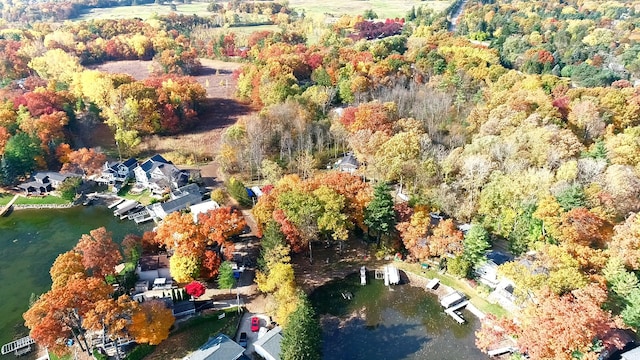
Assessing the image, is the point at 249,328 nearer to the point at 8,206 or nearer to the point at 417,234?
the point at 417,234

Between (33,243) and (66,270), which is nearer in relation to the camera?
(66,270)

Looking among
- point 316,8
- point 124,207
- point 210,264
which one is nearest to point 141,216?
point 124,207

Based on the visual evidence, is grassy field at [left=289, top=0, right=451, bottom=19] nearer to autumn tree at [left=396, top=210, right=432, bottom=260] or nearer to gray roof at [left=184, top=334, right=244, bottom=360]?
autumn tree at [left=396, top=210, right=432, bottom=260]

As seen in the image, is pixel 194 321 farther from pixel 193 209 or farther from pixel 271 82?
pixel 271 82

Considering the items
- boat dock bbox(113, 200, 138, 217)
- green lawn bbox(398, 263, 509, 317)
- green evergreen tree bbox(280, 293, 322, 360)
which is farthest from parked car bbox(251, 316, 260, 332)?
boat dock bbox(113, 200, 138, 217)

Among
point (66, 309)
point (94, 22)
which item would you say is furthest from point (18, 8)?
point (66, 309)

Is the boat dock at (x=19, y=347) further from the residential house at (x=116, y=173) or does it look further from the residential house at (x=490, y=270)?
the residential house at (x=490, y=270)
